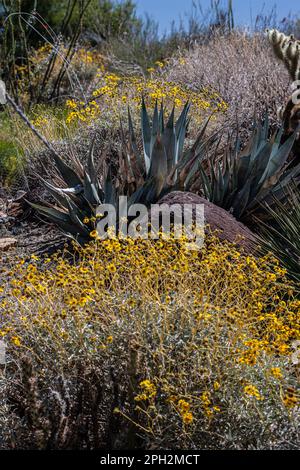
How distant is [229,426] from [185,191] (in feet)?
11.6

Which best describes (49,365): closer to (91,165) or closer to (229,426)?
(229,426)

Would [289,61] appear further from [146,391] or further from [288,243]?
[146,391]

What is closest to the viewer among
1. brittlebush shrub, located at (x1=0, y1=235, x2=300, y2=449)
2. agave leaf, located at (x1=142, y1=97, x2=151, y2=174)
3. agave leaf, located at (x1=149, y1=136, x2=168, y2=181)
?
brittlebush shrub, located at (x1=0, y1=235, x2=300, y2=449)

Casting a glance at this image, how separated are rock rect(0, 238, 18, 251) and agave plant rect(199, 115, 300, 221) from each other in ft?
6.50

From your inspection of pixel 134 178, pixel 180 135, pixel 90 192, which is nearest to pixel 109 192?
pixel 90 192

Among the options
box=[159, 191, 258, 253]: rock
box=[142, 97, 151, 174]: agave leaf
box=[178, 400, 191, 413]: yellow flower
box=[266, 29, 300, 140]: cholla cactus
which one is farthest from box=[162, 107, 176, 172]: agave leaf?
box=[178, 400, 191, 413]: yellow flower

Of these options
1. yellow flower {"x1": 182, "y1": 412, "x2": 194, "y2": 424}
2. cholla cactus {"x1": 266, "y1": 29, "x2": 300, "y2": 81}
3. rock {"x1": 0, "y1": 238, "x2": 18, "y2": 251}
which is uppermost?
cholla cactus {"x1": 266, "y1": 29, "x2": 300, "y2": 81}

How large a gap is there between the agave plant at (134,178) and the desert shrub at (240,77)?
212 centimetres

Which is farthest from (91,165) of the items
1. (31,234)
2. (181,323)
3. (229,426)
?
(229,426)

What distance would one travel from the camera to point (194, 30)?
1902cm

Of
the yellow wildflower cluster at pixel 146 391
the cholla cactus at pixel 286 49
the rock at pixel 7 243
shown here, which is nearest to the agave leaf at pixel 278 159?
the cholla cactus at pixel 286 49

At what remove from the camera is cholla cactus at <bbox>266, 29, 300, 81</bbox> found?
8.26 metres

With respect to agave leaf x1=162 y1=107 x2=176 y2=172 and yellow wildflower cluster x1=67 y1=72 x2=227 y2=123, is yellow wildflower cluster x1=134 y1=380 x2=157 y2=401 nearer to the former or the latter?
agave leaf x1=162 y1=107 x2=176 y2=172

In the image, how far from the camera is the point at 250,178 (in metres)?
7.02
